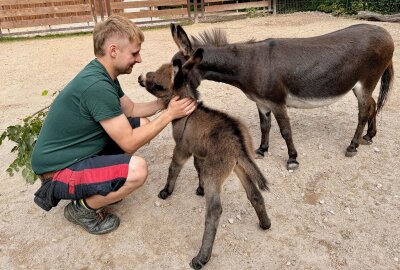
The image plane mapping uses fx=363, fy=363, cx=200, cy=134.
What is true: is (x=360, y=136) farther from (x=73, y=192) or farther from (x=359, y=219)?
(x=73, y=192)

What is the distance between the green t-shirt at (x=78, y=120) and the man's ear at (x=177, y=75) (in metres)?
0.48

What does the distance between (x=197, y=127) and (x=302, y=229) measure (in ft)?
3.65

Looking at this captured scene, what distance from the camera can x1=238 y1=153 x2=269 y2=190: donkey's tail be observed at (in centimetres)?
239

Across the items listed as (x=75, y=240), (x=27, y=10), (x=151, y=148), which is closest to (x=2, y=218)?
(x=75, y=240)

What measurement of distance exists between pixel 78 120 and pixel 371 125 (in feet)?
9.84

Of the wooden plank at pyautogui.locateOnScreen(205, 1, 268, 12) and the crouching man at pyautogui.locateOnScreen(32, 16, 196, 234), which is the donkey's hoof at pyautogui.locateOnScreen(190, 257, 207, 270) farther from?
the wooden plank at pyautogui.locateOnScreen(205, 1, 268, 12)

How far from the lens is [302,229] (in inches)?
108

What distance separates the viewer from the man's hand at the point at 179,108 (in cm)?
267

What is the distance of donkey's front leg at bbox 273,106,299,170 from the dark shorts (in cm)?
158

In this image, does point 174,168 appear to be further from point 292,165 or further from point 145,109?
point 292,165

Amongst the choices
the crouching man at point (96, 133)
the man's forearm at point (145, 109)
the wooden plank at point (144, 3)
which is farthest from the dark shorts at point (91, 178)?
the wooden plank at point (144, 3)

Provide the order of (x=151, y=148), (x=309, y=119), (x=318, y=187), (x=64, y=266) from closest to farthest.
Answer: (x=64, y=266) < (x=318, y=187) < (x=151, y=148) < (x=309, y=119)

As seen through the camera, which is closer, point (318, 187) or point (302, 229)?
point (302, 229)

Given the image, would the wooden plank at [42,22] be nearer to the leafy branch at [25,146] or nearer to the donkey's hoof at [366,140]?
the leafy branch at [25,146]
